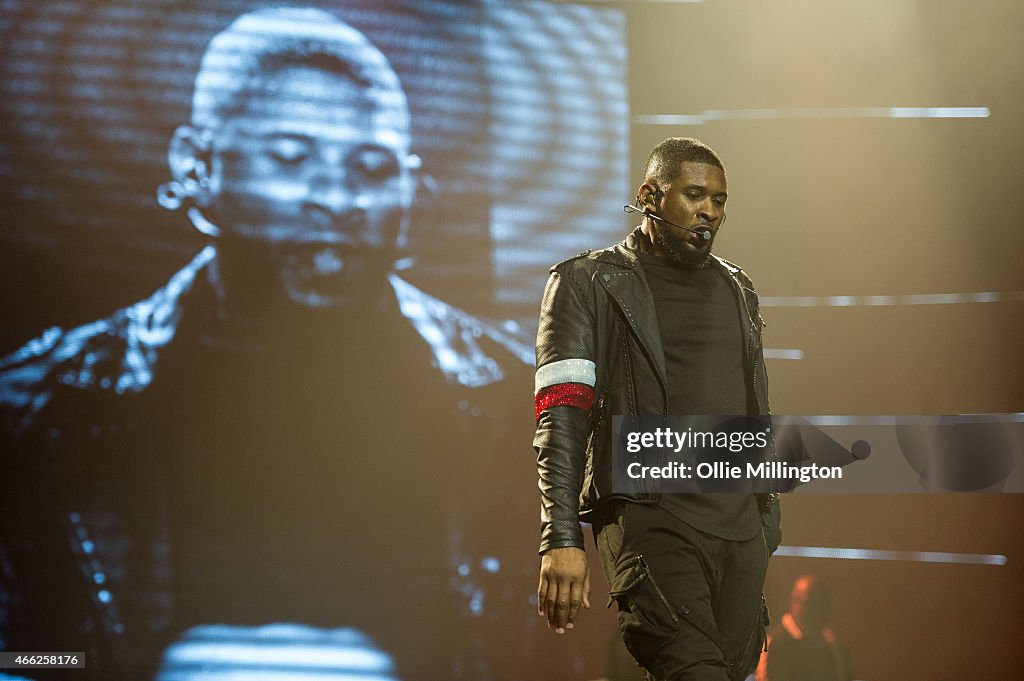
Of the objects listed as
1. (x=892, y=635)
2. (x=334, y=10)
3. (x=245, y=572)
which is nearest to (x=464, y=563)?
(x=245, y=572)

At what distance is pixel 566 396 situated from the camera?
1.93 meters

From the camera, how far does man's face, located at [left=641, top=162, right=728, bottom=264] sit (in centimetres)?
203

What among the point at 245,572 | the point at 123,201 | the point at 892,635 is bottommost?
the point at 892,635

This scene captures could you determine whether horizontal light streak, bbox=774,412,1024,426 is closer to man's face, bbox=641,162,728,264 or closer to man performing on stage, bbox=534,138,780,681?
man performing on stage, bbox=534,138,780,681

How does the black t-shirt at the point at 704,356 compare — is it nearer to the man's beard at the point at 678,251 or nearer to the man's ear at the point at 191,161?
the man's beard at the point at 678,251

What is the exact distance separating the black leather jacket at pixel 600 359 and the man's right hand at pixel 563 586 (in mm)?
114

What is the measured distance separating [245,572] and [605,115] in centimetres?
222

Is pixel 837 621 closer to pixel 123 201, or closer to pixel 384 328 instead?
pixel 384 328

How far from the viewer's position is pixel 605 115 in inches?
146

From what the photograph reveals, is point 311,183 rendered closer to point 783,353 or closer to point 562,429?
point 783,353

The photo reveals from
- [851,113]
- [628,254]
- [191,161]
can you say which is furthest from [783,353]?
[191,161]

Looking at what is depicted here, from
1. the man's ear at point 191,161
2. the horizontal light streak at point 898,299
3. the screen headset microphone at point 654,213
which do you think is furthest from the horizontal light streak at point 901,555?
the man's ear at point 191,161

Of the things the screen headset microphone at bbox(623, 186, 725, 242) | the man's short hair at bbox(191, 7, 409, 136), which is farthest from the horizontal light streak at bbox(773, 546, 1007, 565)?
the man's short hair at bbox(191, 7, 409, 136)

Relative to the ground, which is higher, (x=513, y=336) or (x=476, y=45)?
(x=476, y=45)
